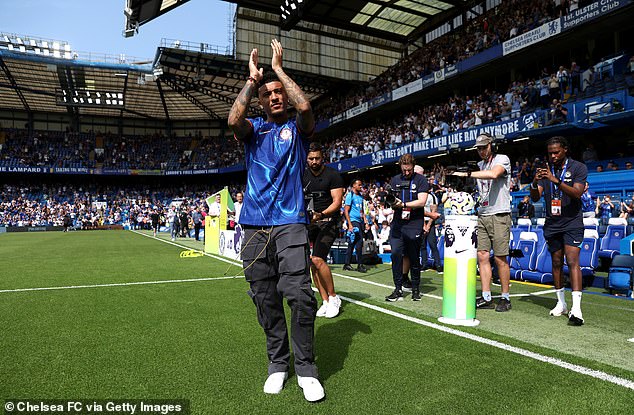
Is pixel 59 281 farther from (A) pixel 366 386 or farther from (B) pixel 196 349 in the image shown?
(A) pixel 366 386

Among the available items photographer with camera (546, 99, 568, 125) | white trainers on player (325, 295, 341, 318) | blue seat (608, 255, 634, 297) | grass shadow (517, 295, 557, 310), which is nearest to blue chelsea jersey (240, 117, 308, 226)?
white trainers on player (325, 295, 341, 318)

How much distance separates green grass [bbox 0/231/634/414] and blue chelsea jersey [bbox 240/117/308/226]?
1.18 meters

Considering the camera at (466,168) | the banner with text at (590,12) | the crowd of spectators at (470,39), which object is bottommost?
the camera at (466,168)

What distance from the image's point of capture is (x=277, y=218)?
2.97 m

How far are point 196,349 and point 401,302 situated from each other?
321 cm

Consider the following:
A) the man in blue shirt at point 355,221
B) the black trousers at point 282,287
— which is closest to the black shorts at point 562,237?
the black trousers at point 282,287

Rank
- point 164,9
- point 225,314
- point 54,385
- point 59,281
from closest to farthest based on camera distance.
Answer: point 54,385 < point 225,314 < point 59,281 < point 164,9

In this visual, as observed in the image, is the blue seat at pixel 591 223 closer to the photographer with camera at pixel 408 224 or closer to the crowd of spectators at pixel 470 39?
the photographer with camera at pixel 408 224

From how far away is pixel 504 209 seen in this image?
5.51m

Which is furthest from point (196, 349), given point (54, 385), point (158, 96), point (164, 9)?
point (158, 96)

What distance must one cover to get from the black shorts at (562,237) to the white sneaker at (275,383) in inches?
153

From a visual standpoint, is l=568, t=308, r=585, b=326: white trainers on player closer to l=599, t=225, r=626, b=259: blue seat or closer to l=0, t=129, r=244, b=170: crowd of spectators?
l=599, t=225, r=626, b=259: blue seat

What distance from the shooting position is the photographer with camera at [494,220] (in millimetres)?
5457

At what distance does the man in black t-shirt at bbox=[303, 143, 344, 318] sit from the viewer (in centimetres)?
533
